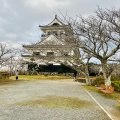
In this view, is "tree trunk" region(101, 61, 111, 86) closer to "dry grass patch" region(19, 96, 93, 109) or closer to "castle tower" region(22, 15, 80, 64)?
"castle tower" region(22, 15, 80, 64)

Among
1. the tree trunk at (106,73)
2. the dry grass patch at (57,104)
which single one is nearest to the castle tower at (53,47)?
the tree trunk at (106,73)

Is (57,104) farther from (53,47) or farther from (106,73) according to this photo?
(53,47)

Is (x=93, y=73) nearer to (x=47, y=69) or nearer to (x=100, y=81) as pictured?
(x=47, y=69)

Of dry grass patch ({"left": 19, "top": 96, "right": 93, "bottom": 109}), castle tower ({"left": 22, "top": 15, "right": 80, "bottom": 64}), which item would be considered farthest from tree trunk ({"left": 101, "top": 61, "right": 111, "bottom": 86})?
dry grass patch ({"left": 19, "top": 96, "right": 93, "bottom": 109})

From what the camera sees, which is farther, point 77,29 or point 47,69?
point 47,69

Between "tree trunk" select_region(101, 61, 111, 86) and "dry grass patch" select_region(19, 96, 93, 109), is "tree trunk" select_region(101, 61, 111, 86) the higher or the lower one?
the higher one

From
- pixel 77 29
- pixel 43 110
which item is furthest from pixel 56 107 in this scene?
pixel 77 29

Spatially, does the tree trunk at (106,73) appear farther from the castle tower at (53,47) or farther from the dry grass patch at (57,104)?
the dry grass patch at (57,104)

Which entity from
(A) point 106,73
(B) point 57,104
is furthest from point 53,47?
(B) point 57,104

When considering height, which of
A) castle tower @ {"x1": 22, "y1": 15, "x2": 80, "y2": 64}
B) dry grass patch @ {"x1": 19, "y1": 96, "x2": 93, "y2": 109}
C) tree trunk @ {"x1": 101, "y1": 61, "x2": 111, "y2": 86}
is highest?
castle tower @ {"x1": 22, "y1": 15, "x2": 80, "y2": 64}

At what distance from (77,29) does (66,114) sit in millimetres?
10009

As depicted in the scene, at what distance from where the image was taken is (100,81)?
23.3 metres

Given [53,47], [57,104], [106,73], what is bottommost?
[57,104]

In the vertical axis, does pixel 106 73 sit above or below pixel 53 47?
below
